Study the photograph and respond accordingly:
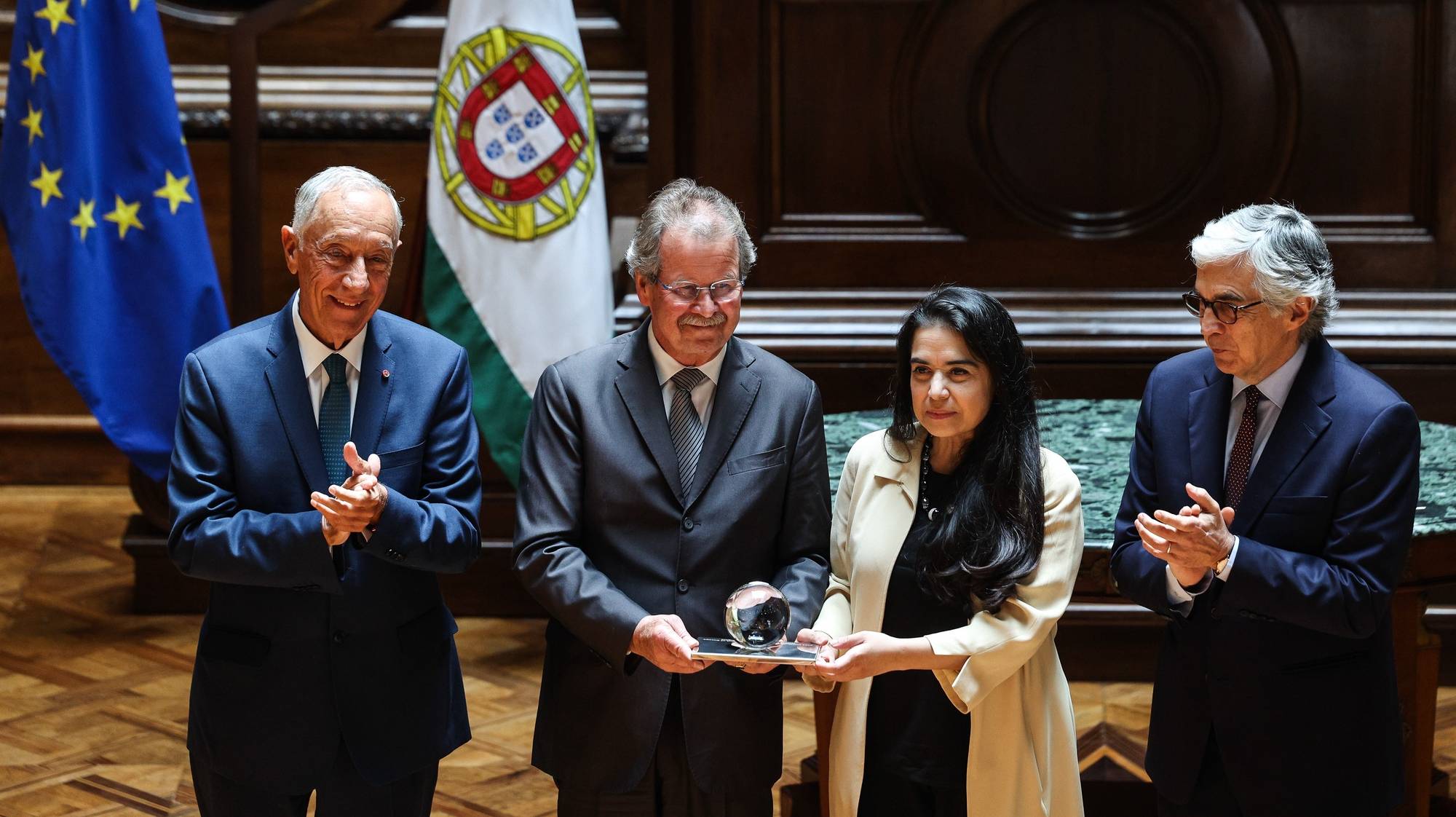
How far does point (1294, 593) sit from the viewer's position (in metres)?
2.31

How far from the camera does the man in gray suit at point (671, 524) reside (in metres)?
2.45

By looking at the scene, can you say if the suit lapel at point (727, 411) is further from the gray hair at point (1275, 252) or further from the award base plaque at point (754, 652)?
the gray hair at point (1275, 252)

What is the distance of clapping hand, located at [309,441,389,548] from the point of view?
2.26m

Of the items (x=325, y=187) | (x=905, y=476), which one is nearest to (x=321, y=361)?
(x=325, y=187)

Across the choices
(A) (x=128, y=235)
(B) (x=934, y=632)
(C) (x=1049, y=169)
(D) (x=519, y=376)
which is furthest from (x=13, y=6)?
(B) (x=934, y=632)

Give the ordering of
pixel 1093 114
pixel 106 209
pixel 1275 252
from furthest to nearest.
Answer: pixel 1093 114, pixel 106 209, pixel 1275 252

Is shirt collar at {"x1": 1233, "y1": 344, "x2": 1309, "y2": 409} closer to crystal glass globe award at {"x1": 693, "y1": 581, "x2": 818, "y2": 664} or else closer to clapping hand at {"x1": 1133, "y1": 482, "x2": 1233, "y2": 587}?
clapping hand at {"x1": 1133, "y1": 482, "x2": 1233, "y2": 587}

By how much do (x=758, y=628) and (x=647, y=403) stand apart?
42 centimetres

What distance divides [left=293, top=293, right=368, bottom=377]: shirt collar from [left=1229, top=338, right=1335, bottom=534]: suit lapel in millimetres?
1387

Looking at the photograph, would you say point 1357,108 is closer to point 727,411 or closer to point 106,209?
point 727,411

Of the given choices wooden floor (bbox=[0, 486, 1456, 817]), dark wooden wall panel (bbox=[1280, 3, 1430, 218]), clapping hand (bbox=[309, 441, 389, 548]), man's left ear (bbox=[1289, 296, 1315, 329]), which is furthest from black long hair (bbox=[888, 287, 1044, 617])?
dark wooden wall panel (bbox=[1280, 3, 1430, 218])

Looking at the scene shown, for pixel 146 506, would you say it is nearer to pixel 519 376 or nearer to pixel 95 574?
pixel 95 574

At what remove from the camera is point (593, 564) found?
2.49m

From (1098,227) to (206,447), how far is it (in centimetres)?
345
